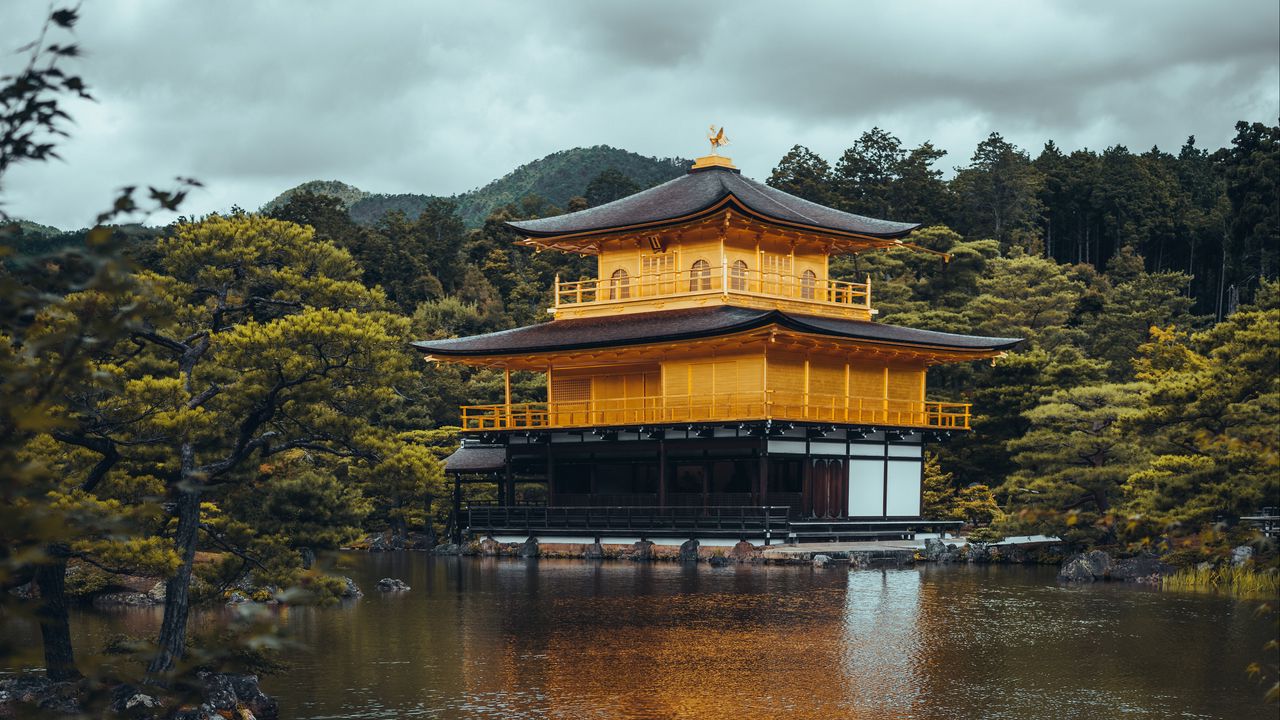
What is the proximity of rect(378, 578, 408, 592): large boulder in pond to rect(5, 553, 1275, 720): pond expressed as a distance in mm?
412

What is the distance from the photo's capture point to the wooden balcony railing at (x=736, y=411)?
39.8 metres

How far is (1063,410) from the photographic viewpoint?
116 ft

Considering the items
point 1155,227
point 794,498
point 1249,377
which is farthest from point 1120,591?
point 1155,227

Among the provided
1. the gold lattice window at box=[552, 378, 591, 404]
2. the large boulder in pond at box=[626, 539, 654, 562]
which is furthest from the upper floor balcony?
the large boulder in pond at box=[626, 539, 654, 562]

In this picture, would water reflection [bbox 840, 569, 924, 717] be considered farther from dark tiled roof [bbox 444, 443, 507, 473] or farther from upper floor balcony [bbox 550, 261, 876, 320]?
dark tiled roof [bbox 444, 443, 507, 473]

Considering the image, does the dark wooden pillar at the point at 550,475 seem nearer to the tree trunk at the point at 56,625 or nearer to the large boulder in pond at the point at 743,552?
the large boulder in pond at the point at 743,552

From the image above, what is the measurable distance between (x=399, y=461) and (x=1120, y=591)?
18299 mm

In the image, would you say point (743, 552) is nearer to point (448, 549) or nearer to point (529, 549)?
point (529, 549)

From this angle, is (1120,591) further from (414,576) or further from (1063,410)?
(414,576)

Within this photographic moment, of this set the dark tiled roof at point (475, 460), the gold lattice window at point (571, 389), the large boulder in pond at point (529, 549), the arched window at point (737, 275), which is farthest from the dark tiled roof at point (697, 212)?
the large boulder in pond at point (529, 549)

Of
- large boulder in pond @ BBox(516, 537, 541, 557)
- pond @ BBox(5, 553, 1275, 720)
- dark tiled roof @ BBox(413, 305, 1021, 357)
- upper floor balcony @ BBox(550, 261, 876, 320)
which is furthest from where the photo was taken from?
upper floor balcony @ BBox(550, 261, 876, 320)

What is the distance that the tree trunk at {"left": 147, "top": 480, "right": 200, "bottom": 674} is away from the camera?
1513 cm

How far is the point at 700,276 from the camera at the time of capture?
146 feet

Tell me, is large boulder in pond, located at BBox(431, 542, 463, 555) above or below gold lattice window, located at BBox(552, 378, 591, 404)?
below
